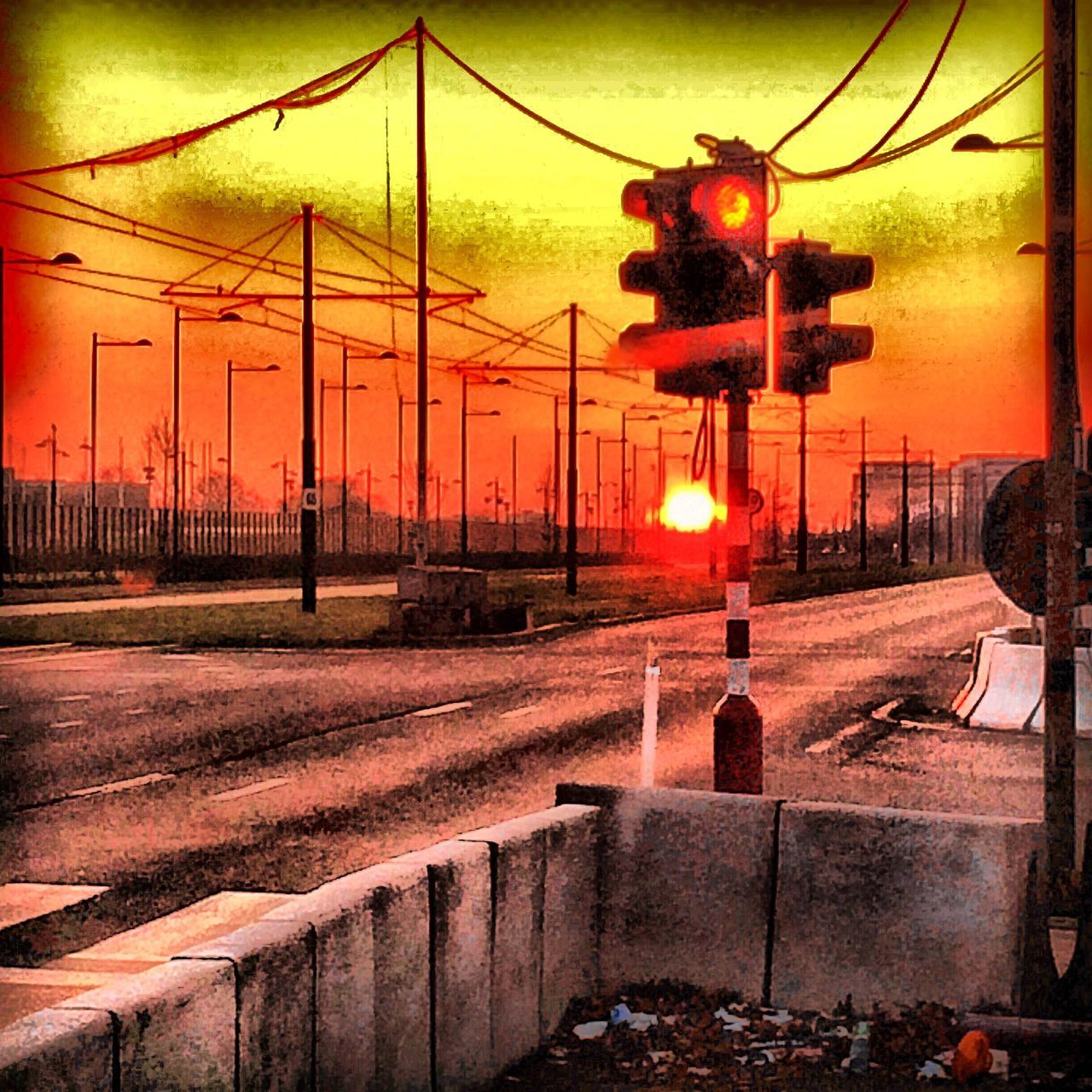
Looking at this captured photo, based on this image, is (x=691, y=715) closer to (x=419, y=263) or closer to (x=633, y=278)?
(x=633, y=278)

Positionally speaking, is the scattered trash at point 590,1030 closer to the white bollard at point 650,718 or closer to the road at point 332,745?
the road at point 332,745

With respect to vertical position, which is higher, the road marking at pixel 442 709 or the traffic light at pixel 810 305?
the traffic light at pixel 810 305

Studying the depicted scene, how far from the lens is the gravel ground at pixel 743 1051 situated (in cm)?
637

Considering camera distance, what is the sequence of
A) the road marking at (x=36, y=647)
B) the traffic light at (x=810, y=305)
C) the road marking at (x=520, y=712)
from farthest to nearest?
the road marking at (x=36, y=647)
the road marking at (x=520, y=712)
the traffic light at (x=810, y=305)

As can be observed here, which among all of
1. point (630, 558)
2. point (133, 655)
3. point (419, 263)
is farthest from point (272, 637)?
point (630, 558)

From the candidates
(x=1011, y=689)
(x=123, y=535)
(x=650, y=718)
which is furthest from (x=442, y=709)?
(x=123, y=535)

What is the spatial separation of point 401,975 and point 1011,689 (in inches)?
557

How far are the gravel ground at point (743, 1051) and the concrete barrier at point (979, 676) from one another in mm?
12092

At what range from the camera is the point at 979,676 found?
1961 centimetres

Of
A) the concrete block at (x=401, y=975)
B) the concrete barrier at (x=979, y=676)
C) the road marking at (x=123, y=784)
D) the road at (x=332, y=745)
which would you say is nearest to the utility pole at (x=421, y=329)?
the road at (x=332, y=745)

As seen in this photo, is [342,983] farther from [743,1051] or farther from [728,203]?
[728,203]

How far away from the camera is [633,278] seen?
933 centimetres

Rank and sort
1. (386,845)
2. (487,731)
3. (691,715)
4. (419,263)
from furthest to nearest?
(419,263)
(691,715)
(487,731)
(386,845)

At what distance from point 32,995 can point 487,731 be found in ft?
34.9
